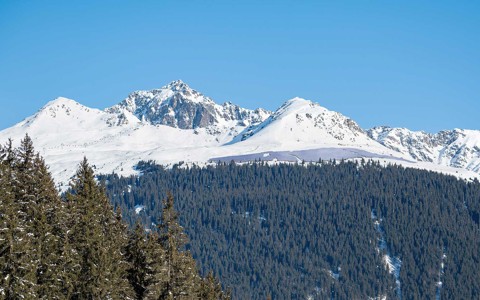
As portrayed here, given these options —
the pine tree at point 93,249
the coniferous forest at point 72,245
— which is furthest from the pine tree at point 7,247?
the pine tree at point 93,249

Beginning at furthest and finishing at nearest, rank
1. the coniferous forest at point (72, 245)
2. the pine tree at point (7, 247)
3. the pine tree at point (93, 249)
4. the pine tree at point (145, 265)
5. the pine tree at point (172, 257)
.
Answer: the pine tree at point (145, 265) < the pine tree at point (172, 257) < the pine tree at point (93, 249) < the coniferous forest at point (72, 245) < the pine tree at point (7, 247)

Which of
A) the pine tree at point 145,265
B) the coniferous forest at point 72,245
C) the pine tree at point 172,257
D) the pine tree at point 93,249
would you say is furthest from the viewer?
the pine tree at point 145,265

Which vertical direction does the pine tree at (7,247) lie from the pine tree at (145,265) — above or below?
above

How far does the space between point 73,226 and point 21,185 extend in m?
5.71

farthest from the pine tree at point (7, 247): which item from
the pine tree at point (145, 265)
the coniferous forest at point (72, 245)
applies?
the pine tree at point (145, 265)

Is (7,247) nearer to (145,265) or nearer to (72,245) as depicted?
(72,245)

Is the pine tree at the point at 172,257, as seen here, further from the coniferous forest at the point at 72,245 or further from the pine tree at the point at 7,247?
the pine tree at the point at 7,247

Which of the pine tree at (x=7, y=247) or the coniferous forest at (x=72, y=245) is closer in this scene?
the pine tree at (x=7, y=247)

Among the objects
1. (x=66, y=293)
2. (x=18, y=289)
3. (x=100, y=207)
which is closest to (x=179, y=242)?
(x=100, y=207)

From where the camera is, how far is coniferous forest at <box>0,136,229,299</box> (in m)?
50.4

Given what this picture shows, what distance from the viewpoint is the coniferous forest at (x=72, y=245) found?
50.4m

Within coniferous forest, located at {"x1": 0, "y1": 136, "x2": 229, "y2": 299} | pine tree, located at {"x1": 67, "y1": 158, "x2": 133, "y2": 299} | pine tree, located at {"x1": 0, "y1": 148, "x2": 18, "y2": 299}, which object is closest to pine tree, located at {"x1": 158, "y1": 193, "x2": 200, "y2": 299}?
coniferous forest, located at {"x1": 0, "y1": 136, "x2": 229, "y2": 299}

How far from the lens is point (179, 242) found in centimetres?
6712

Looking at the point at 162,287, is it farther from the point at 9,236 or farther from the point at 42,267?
the point at 9,236
